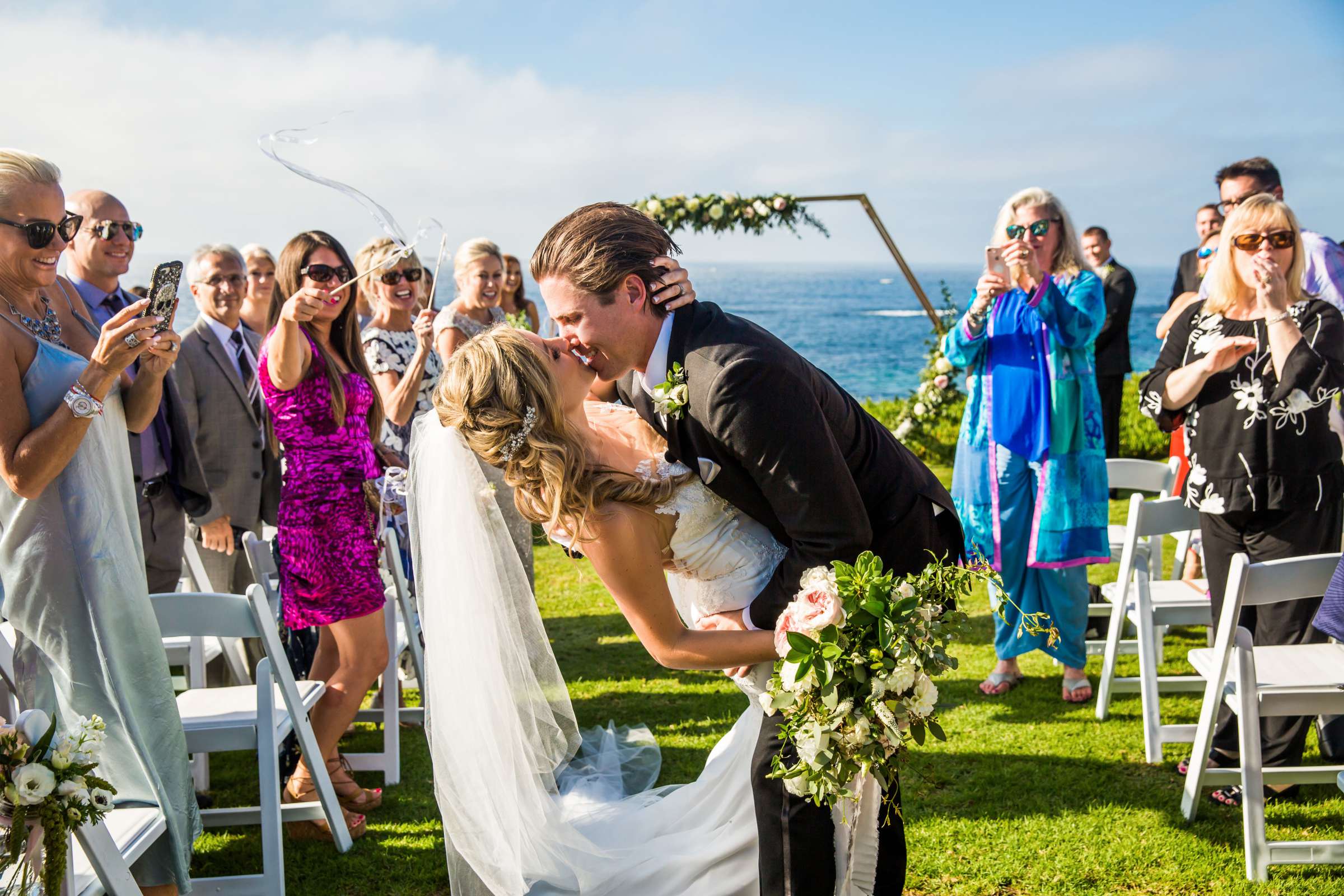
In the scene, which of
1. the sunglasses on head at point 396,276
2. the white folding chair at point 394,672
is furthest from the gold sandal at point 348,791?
the sunglasses on head at point 396,276

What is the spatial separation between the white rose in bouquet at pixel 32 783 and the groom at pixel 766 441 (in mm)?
1537

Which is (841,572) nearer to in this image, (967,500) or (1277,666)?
(1277,666)

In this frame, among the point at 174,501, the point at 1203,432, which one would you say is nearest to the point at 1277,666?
the point at 1203,432

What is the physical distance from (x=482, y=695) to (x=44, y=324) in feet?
5.79

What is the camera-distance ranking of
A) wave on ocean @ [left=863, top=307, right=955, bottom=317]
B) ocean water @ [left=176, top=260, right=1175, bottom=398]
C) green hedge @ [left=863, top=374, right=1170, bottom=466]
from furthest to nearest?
wave on ocean @ [left=863, top=307, right=955, bottom=317]
ocean water @ [left=176, top=260, right=1175, bottom=398]
green hedge @ [left=863, top=374, right=1170, bottom=466]

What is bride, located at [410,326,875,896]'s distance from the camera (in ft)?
8.46

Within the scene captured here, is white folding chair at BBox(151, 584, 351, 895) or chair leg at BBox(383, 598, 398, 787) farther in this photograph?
chair leg at BBox(383, 598, 398, 787)

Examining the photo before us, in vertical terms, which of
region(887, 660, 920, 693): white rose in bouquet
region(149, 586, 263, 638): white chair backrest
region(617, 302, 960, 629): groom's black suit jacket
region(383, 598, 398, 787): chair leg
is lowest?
region(383, 598, 398, 787): chair leg

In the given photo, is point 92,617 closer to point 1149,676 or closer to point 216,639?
point 216,639

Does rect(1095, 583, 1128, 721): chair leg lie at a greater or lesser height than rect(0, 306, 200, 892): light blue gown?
lesser

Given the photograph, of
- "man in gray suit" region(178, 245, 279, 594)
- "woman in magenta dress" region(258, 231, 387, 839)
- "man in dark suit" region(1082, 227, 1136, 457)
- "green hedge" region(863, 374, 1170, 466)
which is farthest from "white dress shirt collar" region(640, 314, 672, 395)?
"green hedge" region(863, 374, 1170, 466)

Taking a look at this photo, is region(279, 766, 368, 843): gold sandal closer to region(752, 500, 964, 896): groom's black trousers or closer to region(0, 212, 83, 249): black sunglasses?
region(752, 500, 964, 896): groom's black trousers

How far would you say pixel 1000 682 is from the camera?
5.45 metres

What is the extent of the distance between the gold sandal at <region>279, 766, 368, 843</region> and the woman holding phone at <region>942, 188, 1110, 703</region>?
10.2ft
